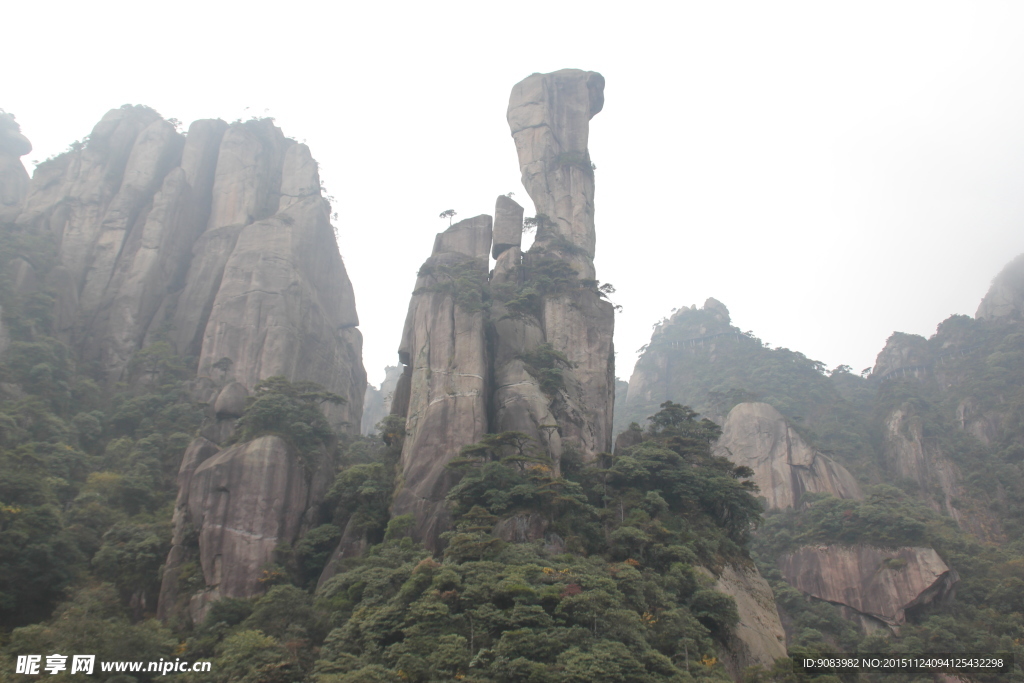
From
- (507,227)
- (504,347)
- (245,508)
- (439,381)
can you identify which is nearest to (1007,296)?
(507,227)

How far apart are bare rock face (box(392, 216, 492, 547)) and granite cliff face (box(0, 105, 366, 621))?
12.1 ft

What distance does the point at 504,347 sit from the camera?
101 feet

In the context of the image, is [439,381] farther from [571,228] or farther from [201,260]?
[201,260]

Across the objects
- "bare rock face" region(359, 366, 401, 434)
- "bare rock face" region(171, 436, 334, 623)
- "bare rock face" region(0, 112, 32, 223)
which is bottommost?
"bare rock face" region(171, 436, 334, 623)

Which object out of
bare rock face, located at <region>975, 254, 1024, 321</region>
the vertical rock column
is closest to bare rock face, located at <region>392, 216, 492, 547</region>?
the vertical rock column

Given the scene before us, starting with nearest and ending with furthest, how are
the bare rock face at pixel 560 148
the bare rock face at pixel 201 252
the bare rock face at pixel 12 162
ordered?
the bare rock face at pixel 201 252
the bare rock face at pixel 560 148
the bare rock face at pixel 12 162

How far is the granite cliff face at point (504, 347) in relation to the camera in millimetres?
26906

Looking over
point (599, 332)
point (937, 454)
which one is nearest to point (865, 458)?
point (937, 454)

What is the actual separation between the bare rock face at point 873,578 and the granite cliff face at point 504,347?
14.1 meters

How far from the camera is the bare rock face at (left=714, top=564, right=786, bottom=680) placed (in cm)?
2092

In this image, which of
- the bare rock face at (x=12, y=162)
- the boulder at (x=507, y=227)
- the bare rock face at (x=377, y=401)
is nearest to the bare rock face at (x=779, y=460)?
the boulder at (x=507, y=227)

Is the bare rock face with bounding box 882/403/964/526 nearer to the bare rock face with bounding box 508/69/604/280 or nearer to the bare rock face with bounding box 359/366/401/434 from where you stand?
the bare rock face with bounding box 508/69/604/280

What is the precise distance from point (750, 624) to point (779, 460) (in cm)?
2529

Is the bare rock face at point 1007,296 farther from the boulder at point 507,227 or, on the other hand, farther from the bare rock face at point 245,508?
the bare rock face at point 245,508
